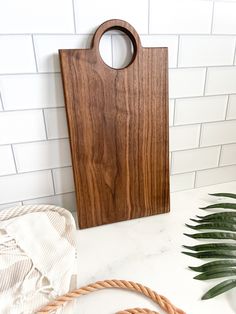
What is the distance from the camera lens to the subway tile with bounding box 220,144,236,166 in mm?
783

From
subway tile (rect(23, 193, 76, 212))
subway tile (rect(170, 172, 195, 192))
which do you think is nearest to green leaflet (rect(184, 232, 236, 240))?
subway tile (rect(170, 172, 195, 192))

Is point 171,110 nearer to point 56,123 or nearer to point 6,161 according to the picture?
point 56,123

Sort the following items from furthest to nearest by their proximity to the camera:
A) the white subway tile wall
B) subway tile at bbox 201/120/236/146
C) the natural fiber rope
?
1. subway tile at bbox 201/120/236/146
2. the white subway tile wall
3. the natural fiber rope

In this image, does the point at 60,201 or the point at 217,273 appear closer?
the point at 217,273

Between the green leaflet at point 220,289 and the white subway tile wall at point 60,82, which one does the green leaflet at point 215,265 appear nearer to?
the green leaflet at point 220,289

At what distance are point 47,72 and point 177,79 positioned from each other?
0.33m

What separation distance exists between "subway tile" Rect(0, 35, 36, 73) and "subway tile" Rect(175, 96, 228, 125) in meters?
0.39

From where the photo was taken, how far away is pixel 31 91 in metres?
0.55

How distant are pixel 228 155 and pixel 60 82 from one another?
581 mm

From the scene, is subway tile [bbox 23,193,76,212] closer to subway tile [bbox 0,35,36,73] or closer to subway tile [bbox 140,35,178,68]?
subway tile [bbox 0,35,36,73]

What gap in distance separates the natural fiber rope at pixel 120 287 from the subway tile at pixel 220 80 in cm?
53

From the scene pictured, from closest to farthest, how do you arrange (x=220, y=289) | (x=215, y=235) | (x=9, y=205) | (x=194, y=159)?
(x=220, y=289), (x=215, y=235), (x=9, y=205), (x=194, y=159)

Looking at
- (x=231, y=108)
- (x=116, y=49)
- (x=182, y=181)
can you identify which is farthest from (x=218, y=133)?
(x=116, y=49)

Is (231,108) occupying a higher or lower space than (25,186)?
higher
